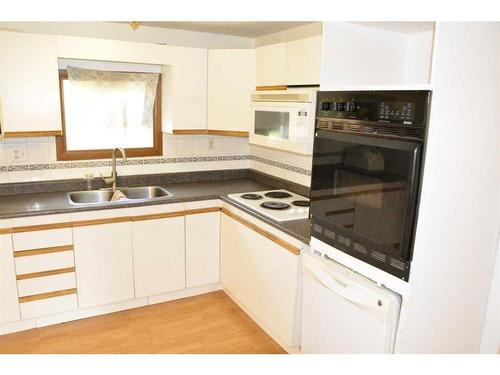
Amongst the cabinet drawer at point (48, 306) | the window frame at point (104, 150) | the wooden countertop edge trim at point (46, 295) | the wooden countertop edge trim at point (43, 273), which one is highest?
the window frame at point (104, 150)

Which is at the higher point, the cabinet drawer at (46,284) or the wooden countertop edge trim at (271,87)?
the wooden countertop edge trim at (271,87)

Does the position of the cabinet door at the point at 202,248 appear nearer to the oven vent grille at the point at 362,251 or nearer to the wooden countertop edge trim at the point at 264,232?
the wooden countertop edge trim at the point at 264,232

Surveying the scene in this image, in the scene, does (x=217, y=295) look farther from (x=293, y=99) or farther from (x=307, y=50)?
(x=307, y=50)

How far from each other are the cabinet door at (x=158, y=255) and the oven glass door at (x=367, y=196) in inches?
52.3

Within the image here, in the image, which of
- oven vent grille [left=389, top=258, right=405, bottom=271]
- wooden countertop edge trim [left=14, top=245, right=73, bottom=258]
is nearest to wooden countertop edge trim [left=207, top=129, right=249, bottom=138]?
wooden countertop edge trim [left=14, top=245, right=73, bottom=258]

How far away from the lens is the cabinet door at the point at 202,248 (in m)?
3.02

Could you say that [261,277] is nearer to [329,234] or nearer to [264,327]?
[264,327]

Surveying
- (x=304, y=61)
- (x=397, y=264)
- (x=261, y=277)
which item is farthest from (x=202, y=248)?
(x=397, y=264)

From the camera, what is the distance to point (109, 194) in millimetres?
3123

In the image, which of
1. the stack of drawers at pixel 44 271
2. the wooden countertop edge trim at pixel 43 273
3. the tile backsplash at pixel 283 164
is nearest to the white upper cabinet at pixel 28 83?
the stack of drawers at pixel 44 271

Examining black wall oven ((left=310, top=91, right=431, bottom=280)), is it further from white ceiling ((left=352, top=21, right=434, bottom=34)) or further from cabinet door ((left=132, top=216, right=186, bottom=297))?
cabinet door ((left=132, top=216, right=186, bottom=297))

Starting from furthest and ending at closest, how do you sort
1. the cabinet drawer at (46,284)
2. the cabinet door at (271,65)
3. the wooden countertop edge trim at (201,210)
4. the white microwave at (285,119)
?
the wooden countertop edge trim at (201,210)
the cabinet door at (271,65)
the cabinet drawer at (46,284)
the white microwave at (285,119)

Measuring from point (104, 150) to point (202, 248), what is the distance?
115 centimetres
